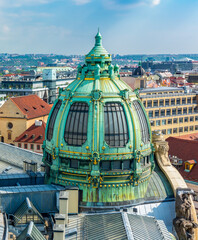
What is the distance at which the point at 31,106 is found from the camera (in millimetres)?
113875

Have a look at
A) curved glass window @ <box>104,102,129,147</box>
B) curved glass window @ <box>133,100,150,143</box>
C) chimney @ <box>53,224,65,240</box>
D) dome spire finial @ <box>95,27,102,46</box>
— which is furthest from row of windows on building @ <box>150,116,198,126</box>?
chimney @ <box>53,224,65,240</box>

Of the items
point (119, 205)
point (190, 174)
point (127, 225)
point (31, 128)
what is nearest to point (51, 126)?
point (119, 205)

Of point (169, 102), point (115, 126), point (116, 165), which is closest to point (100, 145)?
point (115, 126)

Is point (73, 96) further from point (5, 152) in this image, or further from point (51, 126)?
point (5, 152)

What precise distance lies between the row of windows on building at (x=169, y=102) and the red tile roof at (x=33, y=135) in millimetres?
28343

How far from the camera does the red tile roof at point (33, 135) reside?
98812 mm

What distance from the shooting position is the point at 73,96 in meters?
39.7

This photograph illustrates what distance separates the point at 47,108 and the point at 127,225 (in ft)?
288

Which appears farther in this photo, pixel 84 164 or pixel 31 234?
pixel 84 164

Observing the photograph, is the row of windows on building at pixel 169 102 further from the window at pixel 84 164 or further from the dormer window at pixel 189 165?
the window at pixel 84 164

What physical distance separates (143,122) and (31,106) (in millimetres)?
76642

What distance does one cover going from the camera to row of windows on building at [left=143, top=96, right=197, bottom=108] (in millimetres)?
114744

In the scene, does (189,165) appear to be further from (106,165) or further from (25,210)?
(25,210)

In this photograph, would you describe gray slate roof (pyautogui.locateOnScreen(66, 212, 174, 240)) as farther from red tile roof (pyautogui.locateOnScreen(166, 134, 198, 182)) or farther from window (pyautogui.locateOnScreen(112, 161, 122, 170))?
red tile roof (pyautogui.locateOnScreen(166, 134, 198, 182))
